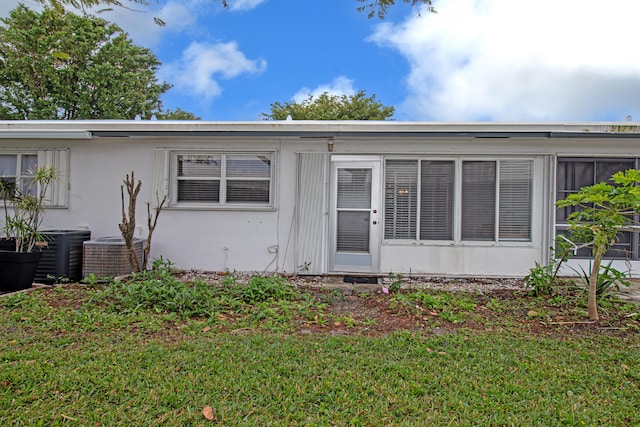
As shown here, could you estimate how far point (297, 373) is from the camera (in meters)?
2.98

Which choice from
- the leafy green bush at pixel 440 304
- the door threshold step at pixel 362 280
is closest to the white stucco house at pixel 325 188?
the door threshold step at pixel 362 280

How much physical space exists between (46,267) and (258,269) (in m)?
3.43

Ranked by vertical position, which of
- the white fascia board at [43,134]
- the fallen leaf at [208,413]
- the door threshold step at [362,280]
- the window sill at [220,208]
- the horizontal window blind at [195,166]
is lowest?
the fallen leaf at [208,413]

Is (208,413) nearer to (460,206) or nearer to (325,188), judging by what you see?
(325,188)

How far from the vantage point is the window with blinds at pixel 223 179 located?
719 centimetres

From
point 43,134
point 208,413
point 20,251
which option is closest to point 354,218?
point 208,413

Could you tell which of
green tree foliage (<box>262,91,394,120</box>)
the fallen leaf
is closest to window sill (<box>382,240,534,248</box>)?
the fallen leaf

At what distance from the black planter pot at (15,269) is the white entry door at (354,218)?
475 centimetres

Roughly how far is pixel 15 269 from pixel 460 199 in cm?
720

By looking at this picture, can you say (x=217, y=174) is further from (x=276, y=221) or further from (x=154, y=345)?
(x=154, y=345)

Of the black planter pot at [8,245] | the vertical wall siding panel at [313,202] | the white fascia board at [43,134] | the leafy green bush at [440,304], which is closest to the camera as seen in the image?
the leafy green bush at [440,304]

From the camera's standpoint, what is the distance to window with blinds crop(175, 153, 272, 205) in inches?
283

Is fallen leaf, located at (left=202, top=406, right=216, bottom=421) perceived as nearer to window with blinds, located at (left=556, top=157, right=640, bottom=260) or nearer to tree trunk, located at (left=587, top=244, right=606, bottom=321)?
tree trunk, located at (left=587, top=244, right=606, bottom=321)

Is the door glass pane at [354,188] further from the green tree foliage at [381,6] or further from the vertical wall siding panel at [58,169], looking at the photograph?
the vertical wall siding panel at [58,169]
